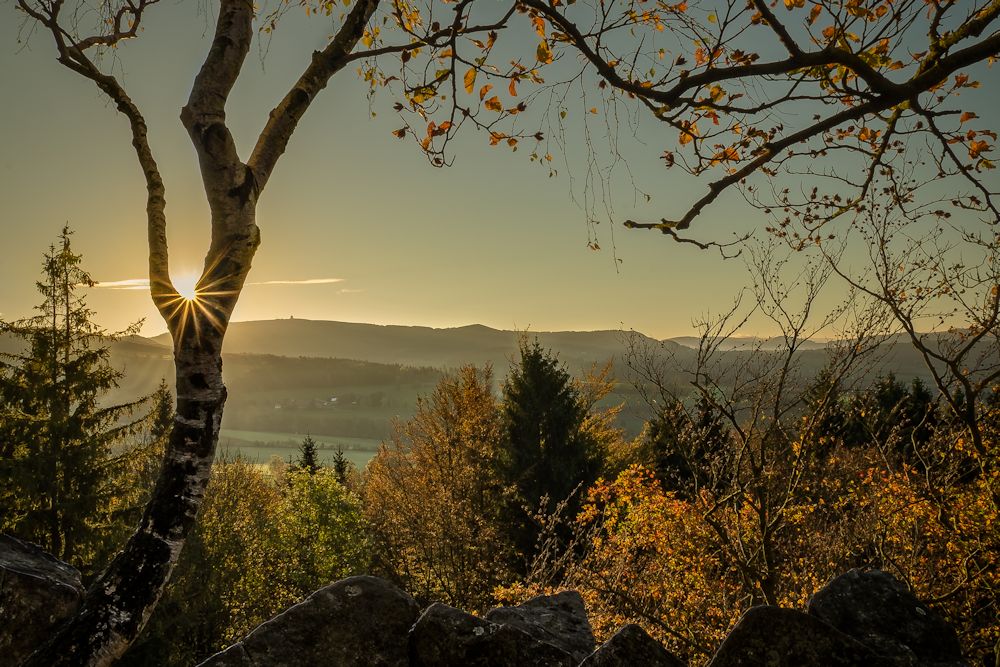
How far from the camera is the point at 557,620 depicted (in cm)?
388

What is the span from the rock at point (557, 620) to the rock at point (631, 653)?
76 centimetres

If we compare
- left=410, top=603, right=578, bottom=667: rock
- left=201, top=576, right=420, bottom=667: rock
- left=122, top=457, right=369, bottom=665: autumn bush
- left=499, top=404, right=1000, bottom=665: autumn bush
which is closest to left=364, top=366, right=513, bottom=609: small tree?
left=122, top=457, right=369, bottom=665: autumn bush

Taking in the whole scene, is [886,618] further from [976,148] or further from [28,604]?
[28,604]

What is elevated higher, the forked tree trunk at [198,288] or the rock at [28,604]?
the forked tree trunk at [198,288]

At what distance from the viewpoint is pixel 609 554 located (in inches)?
599

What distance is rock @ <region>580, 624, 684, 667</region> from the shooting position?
2641 millimetres

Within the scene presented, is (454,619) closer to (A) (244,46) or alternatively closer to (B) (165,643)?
(A) (244,46)

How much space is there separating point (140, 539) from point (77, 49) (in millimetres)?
3315

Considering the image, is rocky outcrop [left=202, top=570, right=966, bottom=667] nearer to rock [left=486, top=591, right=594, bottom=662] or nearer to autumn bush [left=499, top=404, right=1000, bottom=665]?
rock [left=486, top=591, right=594, bottom=662]

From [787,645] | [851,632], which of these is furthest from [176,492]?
[851,632]

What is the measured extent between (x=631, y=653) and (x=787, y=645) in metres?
0.73

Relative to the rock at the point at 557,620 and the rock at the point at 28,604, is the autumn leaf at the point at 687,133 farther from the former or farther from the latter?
the rock at the point at 28,604

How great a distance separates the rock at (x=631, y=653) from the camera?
2641mm

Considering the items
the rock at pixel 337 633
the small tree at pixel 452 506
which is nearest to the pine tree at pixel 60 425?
the small tree at pixel 452 506
